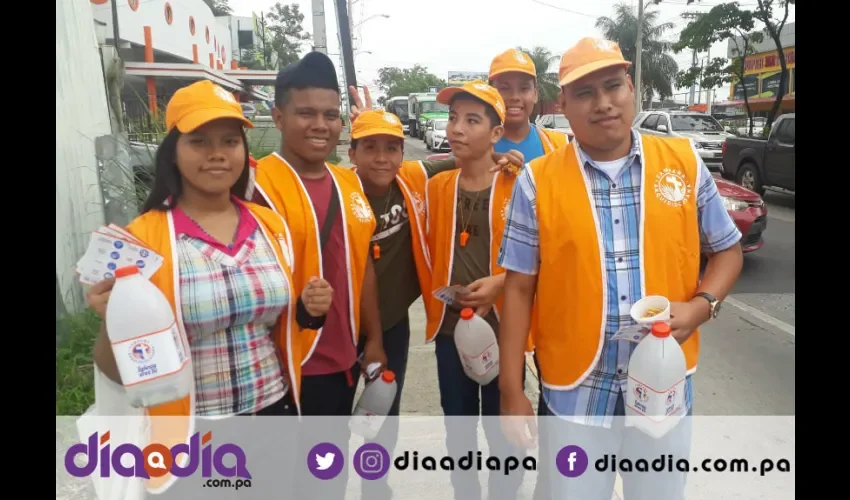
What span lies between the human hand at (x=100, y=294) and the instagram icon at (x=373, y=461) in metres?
1.69

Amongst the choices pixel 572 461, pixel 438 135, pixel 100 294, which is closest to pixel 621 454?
pixel 572 461

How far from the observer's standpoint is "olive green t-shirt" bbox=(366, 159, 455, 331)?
259cm

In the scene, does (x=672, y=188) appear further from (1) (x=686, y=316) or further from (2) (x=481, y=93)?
(2) (x=481, y=93)

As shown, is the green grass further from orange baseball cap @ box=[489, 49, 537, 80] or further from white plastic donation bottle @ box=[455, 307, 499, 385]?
orange baseball cap @ box=[489, 49, 537, 80]

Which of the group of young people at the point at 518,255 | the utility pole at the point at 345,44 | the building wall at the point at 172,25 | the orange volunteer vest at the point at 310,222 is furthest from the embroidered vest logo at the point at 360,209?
the building wall at the point at 172,25

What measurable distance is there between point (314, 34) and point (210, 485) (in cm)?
657

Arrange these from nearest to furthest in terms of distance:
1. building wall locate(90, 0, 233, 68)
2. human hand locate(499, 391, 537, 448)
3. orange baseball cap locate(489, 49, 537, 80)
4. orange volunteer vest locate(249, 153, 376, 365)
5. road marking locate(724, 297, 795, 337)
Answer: human hand locate(499, 391, 537, 448) → orange volunteer vest locate(249, 153, 376, 365) → orange baseball cap locate(489, 49, 537, 80) → road marking locate(724, 297, 795, 337) → building wall locate(90, 0, 233, 68)

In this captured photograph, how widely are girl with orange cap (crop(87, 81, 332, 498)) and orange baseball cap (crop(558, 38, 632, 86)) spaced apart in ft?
3.45

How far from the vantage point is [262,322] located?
1806 millimetres

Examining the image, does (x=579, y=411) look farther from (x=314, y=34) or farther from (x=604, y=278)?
(x=314, y=34)

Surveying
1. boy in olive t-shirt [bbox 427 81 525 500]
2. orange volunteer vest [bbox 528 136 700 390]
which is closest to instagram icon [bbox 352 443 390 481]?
boy in olive t-shirt [bbox 427 81 525 500]

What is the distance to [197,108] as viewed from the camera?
172 centimetres

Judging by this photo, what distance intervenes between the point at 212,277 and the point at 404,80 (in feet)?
275
